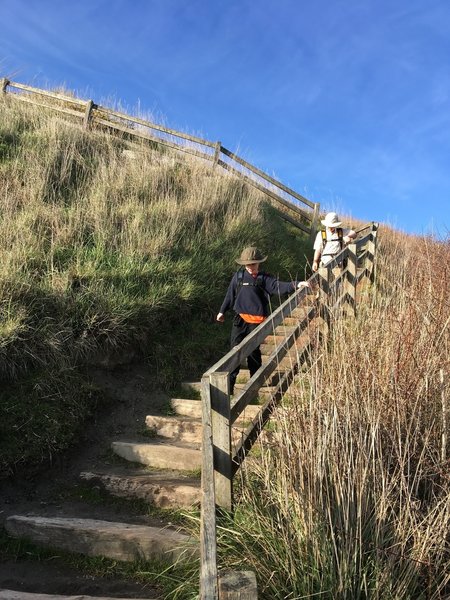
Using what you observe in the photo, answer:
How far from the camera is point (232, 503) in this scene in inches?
120

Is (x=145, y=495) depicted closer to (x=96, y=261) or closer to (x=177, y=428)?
(x=177, y=428)

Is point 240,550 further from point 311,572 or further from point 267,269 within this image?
point 267,269

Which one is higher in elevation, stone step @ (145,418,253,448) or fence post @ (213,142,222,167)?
fence post @ (213,142,222,167)

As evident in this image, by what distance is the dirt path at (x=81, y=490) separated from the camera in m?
3.41

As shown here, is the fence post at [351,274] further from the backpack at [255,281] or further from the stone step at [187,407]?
the stone step at [187,407]

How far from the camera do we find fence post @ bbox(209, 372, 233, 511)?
9.36 feet

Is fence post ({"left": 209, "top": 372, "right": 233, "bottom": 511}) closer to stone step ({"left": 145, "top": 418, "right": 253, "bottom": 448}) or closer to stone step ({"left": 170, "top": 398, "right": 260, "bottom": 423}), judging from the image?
stone step ({"left": 145, "top": 418, "right": 253, "bottom": 448})

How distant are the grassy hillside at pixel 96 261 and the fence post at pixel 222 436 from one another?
7.67ft

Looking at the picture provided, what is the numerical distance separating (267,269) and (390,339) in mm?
6581

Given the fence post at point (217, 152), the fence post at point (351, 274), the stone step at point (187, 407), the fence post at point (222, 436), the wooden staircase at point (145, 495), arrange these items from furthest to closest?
the fence post at point (217, 152) → the fence post at point (351, 274) → the stone step at point (187, 407) → the wooden staircase at point (145, 495) → the fence post at point (222, 436)

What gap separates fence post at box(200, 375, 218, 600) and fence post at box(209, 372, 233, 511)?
7 centimetres

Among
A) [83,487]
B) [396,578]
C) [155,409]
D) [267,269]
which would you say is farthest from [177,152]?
[396,578]

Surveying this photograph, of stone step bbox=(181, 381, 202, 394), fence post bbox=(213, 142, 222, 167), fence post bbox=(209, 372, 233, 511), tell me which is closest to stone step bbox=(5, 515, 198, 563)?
fence post bbox=(209, 372, 233, 511)

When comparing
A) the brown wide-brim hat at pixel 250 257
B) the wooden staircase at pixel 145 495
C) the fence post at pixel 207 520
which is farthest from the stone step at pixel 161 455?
the brown wide-brim hat at pixel 250 257
